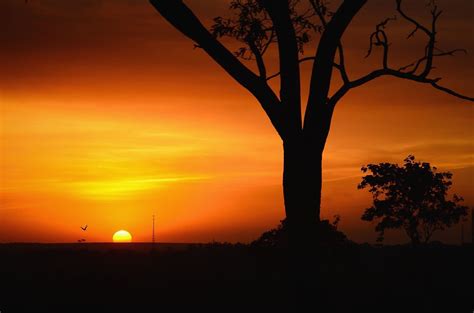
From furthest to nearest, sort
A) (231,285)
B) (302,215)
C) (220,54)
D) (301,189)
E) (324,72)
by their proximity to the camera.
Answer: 1. (231,285)
2. (324,72)
3. (301,189)
4. (302,215)
5. (220,54)

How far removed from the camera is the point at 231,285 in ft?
75.0

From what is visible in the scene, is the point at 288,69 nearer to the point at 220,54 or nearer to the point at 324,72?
the point at 324,72

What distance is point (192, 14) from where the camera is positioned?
17641 mm

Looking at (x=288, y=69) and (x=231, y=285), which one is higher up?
(x=288, y=69)

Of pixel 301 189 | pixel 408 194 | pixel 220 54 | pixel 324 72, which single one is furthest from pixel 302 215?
pixel 408 194

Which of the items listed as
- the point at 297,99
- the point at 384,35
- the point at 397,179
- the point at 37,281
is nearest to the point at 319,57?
the point at 297,99

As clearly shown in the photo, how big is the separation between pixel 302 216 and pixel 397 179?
34.0 metres

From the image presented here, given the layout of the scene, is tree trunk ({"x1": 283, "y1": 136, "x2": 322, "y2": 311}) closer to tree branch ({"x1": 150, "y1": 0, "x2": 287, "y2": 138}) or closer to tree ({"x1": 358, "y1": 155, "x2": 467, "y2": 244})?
tree branch ({"x1": 150, "y1": 0, "x2": 287, "y2": 138})

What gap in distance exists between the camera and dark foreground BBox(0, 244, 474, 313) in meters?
19.6

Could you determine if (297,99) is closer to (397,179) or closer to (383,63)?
(383,63)

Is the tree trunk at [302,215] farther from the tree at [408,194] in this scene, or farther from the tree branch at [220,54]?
the tree at [408,194]

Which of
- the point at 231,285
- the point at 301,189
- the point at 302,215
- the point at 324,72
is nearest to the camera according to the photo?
the point at 302,215

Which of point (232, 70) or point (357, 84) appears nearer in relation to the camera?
point (232, 70)

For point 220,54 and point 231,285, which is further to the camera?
point 231,285
